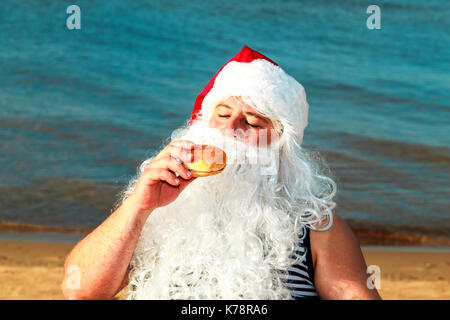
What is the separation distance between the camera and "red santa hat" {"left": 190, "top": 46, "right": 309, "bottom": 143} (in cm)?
241

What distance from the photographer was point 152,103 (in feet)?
34.7

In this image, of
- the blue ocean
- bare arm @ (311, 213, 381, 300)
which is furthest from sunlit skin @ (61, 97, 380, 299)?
the blue ocean

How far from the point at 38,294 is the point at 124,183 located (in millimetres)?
3025

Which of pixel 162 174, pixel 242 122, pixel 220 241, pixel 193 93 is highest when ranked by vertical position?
pixel 242 122

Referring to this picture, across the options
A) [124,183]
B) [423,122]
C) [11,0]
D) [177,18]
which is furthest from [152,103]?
[11,0]

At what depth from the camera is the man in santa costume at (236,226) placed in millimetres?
2084

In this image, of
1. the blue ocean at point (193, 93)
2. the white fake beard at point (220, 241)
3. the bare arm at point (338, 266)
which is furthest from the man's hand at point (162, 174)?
the blue ocean at point (193, 93)

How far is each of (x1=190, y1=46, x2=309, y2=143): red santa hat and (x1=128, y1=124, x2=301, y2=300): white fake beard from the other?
184 mm

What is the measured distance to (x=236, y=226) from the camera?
2.28 m

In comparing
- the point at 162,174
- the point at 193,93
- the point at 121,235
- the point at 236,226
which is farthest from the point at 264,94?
the point at 193,93

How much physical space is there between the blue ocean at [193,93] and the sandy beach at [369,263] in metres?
0.69

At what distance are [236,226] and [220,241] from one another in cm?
8

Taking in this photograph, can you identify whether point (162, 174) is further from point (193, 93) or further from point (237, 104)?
point (193, 93)
